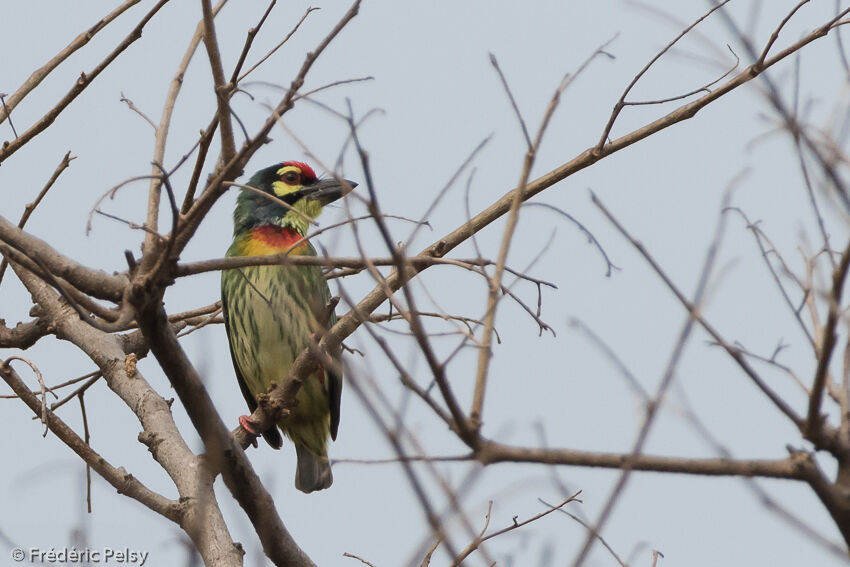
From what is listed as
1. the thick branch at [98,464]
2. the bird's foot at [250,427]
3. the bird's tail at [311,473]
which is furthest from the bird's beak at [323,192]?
the thick branch at [98,464]

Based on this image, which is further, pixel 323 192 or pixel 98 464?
pixel 323 192

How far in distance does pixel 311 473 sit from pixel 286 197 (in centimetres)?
159

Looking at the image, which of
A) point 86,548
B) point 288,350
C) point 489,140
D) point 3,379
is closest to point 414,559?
point 86,548

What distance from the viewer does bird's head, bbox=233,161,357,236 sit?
5918 mm

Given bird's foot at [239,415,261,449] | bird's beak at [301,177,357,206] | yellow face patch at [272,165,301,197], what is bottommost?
bird's foot at [239,415,261,449]

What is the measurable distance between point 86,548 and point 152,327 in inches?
18.4

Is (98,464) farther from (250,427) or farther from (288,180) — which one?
(288,180)

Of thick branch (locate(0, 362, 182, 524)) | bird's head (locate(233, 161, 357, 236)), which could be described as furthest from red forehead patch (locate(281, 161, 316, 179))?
thick branch (locate(0, 362, 182, 524))

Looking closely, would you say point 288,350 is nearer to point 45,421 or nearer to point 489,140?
point 45,421

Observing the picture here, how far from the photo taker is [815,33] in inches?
127

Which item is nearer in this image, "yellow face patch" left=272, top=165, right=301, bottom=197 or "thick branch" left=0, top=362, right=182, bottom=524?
"thick branch" left=0, top=362, right=182, bottom=524

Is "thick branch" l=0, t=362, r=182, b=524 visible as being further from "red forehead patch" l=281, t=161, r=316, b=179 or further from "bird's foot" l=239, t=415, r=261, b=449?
"red forehead patch" l=281, t=161, r=316, b=179

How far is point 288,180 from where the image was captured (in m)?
6.18

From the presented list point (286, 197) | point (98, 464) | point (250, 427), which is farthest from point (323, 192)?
point (98, 464)
